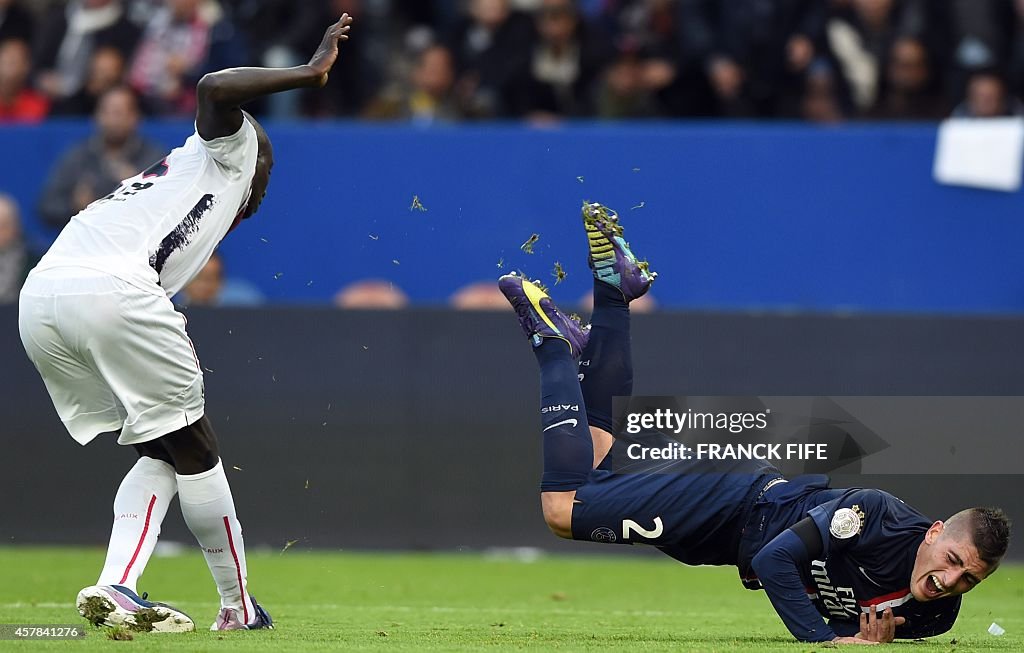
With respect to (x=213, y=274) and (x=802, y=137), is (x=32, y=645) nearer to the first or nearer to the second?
(x=213, y=274)

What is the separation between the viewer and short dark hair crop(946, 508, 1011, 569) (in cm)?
650

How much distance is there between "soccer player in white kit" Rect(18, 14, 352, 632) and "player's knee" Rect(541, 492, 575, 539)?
4.57 ft

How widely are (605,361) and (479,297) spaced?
14.5 feet

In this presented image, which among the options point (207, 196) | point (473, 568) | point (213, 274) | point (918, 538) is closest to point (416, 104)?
point (213, 274)

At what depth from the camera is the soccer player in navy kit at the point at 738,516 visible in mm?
6758

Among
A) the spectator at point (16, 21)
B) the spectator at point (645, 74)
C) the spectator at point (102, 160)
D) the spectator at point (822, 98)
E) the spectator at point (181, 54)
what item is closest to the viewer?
the spectator at point (102, 160)

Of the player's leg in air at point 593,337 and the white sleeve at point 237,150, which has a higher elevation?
the white sleeve at point 237,150

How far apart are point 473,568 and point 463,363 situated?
1.44 metres

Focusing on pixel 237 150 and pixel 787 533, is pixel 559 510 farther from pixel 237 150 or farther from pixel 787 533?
pixel 237 150

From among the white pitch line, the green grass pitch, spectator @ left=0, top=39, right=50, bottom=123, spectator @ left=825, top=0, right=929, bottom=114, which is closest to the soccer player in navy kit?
the green grass pitch

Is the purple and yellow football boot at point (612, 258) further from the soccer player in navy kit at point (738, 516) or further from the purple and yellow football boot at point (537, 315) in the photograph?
the purple and yellow football boot at point (537, 315)

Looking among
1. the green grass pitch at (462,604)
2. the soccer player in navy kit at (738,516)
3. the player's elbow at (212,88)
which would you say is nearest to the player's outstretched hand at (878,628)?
the soccer player in navy kit at (738,516)

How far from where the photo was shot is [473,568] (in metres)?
10.9

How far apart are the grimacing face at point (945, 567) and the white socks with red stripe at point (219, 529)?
2.89 m
